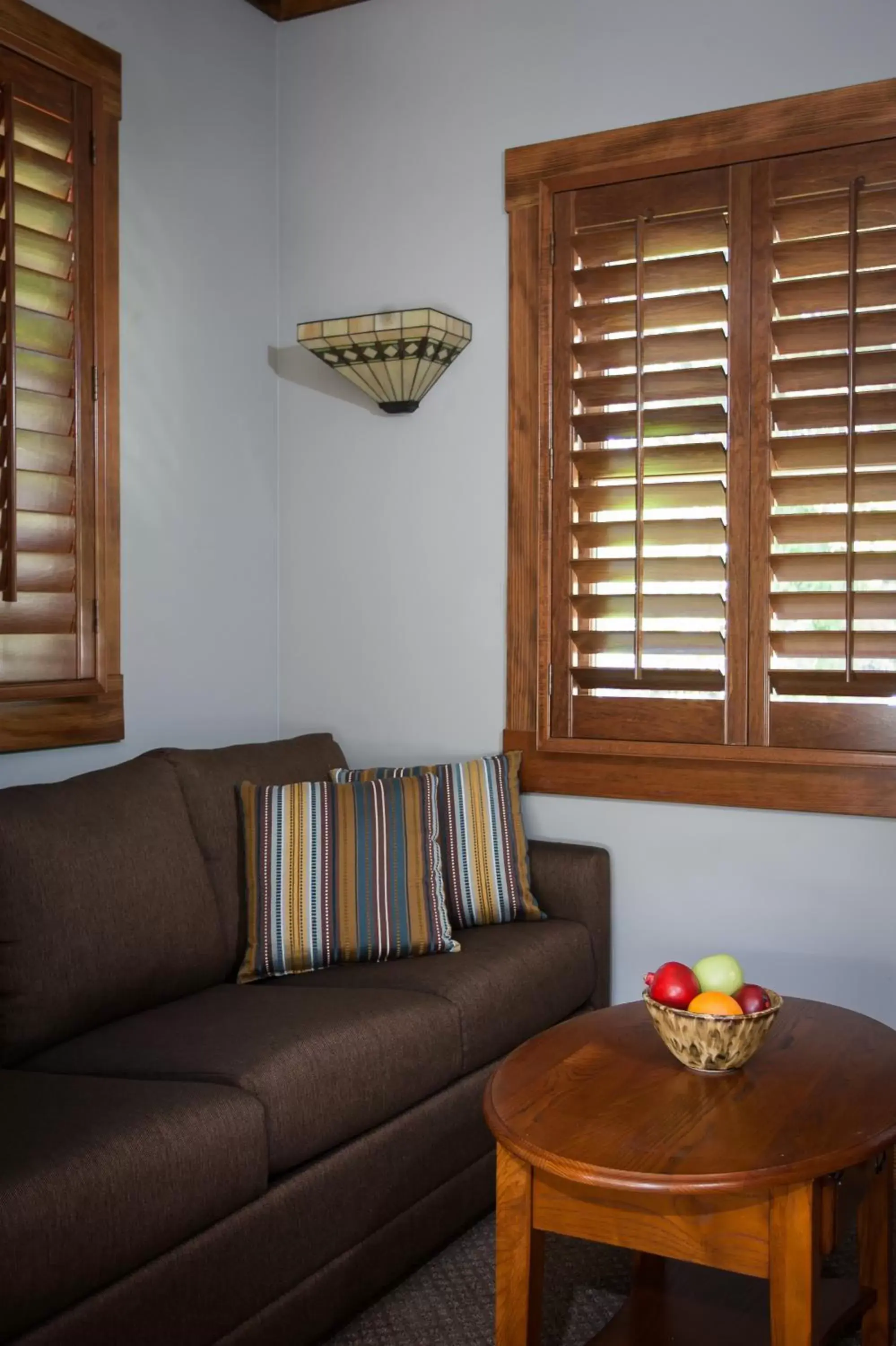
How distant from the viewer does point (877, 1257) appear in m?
2.08

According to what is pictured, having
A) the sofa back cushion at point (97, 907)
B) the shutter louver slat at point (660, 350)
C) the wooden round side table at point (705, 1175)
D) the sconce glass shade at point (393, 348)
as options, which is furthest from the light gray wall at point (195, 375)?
the wooden round side table at point (705, 1175)

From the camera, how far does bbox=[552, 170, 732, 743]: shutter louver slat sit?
302 centimetres

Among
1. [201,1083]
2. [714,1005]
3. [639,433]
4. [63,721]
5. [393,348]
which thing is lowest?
[201,1083]

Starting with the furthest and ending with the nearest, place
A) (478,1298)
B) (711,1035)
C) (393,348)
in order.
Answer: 1. (393,348)
2. (478,1298)
3. (711,1035)

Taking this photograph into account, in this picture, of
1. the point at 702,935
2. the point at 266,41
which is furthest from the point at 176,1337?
the point at 266,41

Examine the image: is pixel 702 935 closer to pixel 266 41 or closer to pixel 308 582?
pixel 308 582

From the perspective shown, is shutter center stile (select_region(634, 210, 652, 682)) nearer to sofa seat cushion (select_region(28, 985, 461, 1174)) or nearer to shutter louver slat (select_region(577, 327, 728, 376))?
shutter louver slat (select_region(577, 327, 728, 376))

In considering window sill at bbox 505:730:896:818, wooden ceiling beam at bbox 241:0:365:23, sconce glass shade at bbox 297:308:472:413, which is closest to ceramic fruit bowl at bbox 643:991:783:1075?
window sill at bbox 505:730:896:818

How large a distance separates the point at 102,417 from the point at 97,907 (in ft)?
3.96

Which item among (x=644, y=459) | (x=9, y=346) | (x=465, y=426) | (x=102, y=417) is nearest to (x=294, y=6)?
(x=465, y=426)

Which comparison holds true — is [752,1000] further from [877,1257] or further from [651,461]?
[651,461]

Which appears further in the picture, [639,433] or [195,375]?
[195,375]

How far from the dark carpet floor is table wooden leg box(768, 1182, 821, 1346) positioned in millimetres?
561

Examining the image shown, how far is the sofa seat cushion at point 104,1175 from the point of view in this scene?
154cm
